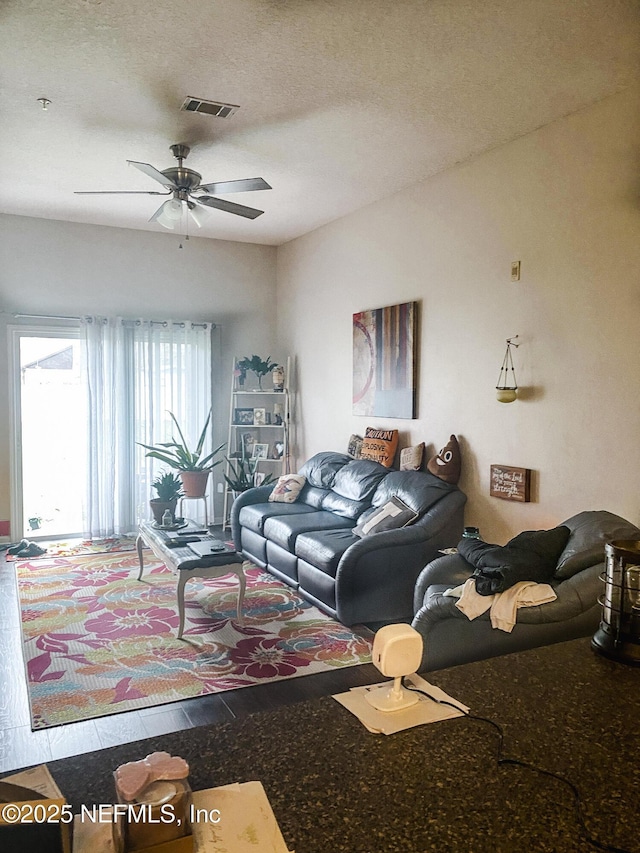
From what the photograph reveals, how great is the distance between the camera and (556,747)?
3.88ft

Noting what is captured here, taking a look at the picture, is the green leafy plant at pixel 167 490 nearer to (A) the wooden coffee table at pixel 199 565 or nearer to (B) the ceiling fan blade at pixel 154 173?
(A) the wooden coffee table at pixel 199 565

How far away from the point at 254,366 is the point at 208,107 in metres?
3.46

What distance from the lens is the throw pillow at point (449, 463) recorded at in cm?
450

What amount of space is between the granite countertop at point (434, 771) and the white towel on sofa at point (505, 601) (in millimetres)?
1208

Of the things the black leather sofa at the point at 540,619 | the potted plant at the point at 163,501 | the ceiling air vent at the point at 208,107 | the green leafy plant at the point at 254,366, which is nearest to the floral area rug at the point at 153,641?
the potted plant at the point at 163,501

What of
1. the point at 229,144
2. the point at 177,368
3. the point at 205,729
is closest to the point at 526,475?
the point at 229,144

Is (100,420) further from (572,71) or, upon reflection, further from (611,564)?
(611,564)

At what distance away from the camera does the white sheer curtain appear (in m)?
6.41

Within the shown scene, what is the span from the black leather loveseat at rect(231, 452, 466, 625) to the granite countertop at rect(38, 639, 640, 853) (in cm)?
259

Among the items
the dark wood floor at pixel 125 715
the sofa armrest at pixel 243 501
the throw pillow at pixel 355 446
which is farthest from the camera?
the sofa armrest at pixel 243 501

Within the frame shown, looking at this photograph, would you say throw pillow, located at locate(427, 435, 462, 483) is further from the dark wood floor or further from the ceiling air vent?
the ceiling air vent

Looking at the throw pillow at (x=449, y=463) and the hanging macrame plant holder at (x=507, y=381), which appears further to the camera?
the throw pillow at (x=449, y=463)

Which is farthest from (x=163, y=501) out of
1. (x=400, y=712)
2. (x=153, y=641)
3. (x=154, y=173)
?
(x=400, y=712)

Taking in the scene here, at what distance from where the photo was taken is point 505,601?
265 centimetres
